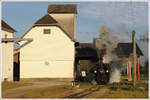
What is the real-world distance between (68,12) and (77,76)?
10.5 m

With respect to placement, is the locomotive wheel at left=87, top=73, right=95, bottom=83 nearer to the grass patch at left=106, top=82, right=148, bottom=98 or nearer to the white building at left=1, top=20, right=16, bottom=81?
the grass patch at left=106, top=82, right=148, bottom=98

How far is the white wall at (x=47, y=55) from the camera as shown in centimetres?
3291

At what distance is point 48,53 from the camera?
3306 centimetres

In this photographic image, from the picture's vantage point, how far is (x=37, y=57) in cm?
3312

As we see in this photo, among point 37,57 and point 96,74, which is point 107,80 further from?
point 37,57

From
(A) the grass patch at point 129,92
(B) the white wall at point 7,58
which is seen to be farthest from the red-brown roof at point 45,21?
(A) the grass patch at point 129,92

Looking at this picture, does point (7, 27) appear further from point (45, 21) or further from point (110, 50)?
point (110, 50)

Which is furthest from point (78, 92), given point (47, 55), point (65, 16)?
point (65, 16)

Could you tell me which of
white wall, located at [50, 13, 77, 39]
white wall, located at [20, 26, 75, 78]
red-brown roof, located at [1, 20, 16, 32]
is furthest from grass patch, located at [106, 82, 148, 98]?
white wall, located at [50, 13, 77, 39]

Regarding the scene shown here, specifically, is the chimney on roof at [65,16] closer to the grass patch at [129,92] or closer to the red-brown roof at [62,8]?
the red-brown roof at [62,8]

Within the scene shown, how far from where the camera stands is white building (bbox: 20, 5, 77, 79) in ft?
108

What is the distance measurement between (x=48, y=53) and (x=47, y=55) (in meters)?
0.29

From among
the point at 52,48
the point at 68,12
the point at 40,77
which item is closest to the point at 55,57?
the point at 52,48

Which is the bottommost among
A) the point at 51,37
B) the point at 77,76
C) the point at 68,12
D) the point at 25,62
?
the point at 77,76
